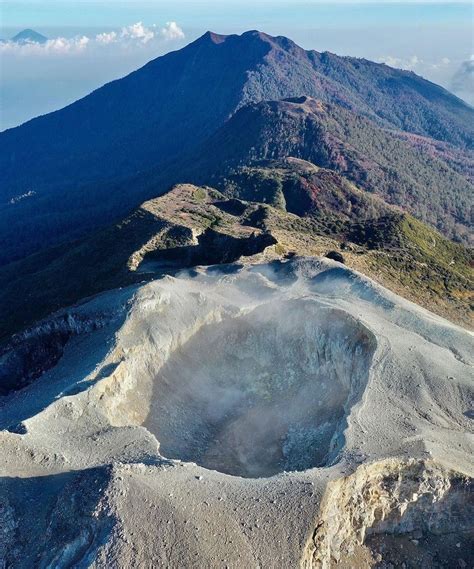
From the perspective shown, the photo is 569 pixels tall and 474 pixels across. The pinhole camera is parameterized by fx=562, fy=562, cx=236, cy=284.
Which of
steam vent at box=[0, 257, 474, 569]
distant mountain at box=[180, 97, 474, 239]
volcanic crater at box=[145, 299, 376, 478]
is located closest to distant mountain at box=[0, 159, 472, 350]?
steam vent at box=[0, 257, 474, 569]

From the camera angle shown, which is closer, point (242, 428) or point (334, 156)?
point (242, 428)

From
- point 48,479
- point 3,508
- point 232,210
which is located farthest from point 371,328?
point 232,210

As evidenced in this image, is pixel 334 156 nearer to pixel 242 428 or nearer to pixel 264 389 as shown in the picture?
pixel 264 389

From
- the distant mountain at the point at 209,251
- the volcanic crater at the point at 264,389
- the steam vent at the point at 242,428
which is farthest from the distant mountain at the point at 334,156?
the volcanic crater at the point at 264,389

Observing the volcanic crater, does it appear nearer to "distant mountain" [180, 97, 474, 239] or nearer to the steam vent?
the steam vent

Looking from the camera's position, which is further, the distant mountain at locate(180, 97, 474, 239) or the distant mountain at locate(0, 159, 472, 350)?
the distant mountain at locate(180, 97, 474, 239)

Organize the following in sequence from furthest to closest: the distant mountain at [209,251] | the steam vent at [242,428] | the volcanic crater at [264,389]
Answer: the distant mountain at [209,251] → the volcanic crater at [264,389] → the steam vent at [242,428]

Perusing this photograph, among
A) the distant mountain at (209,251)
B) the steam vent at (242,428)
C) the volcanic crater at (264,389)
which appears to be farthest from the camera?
the distant mountain at (209,251)

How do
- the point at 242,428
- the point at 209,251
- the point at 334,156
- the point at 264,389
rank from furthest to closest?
1. the point at 334,156
2. the point at 209,251
3. the point at 264,389
4. the point at 242,428

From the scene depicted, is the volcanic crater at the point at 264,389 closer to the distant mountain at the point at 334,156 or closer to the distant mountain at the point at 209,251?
the distant mountain at the point at 209,251

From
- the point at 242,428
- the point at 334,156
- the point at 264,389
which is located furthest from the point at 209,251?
the point at 334,156
